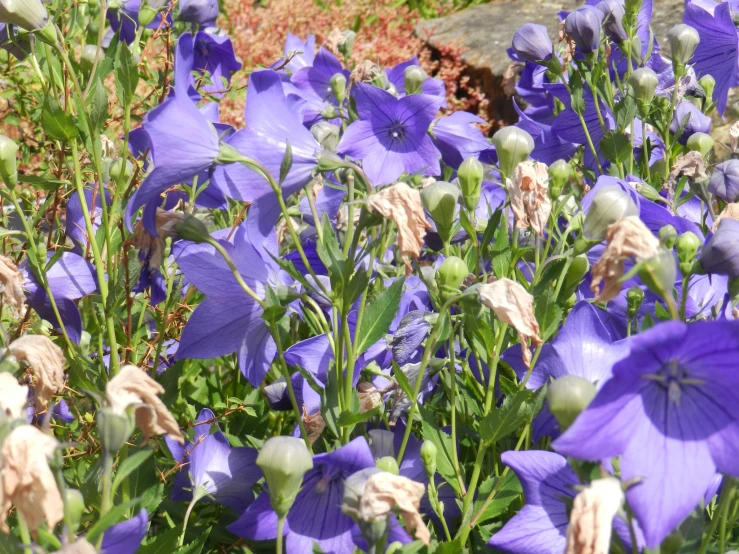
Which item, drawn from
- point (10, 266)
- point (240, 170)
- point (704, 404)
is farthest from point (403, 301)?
point (704, 404)

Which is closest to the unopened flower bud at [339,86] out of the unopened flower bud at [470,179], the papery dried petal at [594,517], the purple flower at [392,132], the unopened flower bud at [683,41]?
the purple flower at [392,132]

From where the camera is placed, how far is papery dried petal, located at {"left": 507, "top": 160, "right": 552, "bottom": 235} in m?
1.54

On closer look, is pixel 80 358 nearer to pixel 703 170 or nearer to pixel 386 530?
pixel 386 530

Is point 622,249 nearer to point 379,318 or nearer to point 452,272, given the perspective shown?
point 452,272

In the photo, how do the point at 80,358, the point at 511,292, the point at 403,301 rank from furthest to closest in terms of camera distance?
1. the point at 403,301
2. the point at 80,358
3. the point at 511,292

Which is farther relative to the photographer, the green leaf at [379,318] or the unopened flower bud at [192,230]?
the green leaf at [379,318]

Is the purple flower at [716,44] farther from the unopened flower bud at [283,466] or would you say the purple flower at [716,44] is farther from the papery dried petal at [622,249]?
the unopened flower bud at [283,466]

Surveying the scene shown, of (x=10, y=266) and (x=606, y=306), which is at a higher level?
(x=10, y=266)

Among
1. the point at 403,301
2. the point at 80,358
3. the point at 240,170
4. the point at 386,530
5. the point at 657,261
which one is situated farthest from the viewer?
the point at 403,301

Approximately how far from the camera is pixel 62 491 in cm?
96

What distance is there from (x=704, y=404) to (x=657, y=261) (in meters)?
0.20

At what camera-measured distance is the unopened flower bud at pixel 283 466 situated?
3.62 feet

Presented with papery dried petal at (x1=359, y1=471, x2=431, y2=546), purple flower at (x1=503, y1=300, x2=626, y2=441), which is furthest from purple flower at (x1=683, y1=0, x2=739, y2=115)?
papery dried petal at (x1=359, y1=471, x2=431, y2=546)

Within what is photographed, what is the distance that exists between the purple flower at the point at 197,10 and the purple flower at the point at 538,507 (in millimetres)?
1640
